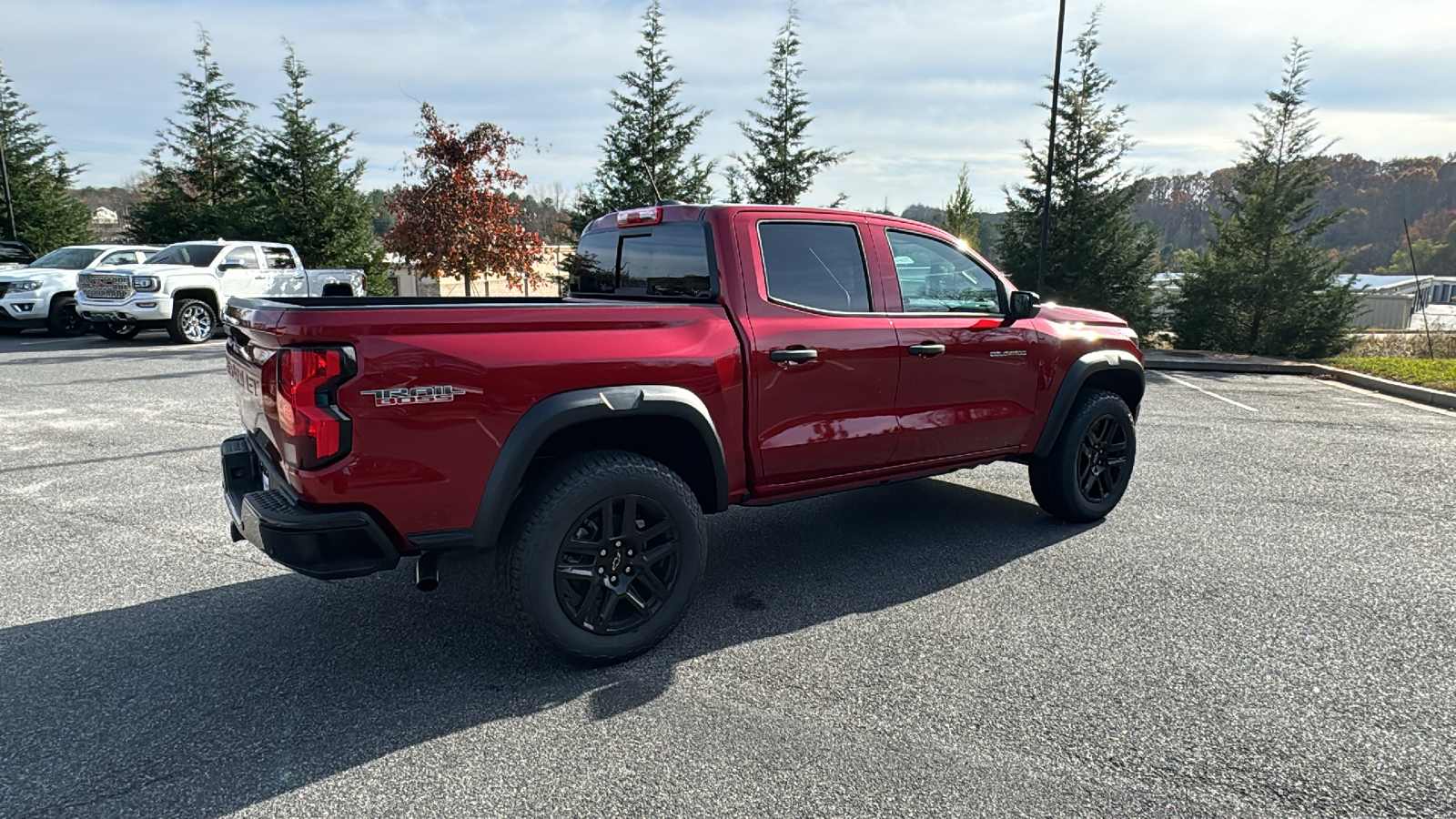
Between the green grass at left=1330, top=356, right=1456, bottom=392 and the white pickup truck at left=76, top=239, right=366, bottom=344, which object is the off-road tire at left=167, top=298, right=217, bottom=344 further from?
the green grass at left=1330, top=356, right=1456, bottom=392

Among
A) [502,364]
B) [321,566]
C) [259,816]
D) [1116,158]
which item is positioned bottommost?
[259,816]

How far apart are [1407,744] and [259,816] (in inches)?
142

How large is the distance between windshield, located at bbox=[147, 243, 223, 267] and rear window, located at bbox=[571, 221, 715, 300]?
1383 cm

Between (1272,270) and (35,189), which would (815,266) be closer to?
(1272,270)

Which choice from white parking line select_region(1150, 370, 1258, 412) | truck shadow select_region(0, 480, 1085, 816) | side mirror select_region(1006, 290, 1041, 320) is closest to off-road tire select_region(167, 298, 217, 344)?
truck shadow select_region(0, 480, 1085, 816)

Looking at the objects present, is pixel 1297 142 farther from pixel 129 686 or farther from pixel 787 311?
pixel 129 686

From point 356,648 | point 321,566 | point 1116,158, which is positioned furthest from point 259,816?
point 1116,158

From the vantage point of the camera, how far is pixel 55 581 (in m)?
4.05

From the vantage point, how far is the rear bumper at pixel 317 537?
8.89 ft

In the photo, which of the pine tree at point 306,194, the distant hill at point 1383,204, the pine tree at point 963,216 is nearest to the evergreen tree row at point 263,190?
the pine tree at point 306,194

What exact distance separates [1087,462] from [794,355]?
8.18 feet

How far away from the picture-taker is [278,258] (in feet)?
53.5

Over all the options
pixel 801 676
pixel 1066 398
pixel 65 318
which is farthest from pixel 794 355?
pixel 65 318

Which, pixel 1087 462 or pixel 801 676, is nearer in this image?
pixel 801 676
